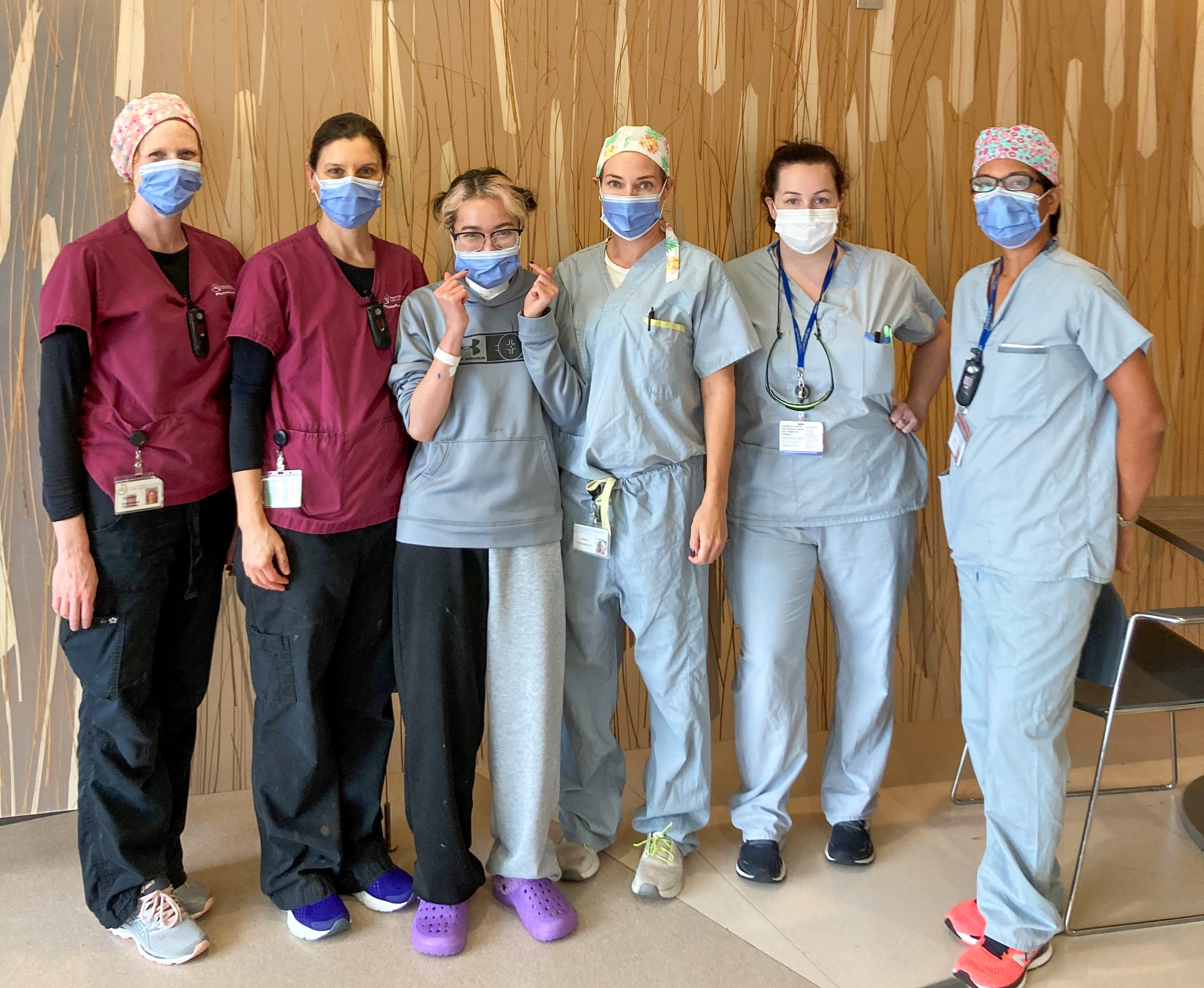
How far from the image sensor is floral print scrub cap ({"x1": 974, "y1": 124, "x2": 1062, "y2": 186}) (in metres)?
2.03

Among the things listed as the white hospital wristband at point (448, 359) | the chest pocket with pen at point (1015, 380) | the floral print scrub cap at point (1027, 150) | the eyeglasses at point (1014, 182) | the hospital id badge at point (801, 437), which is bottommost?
the hospital id badge at point (801, 437)

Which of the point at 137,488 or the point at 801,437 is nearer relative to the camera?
the point at 137,488

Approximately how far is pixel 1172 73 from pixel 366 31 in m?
2.28

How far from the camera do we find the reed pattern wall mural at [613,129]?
7.77ft

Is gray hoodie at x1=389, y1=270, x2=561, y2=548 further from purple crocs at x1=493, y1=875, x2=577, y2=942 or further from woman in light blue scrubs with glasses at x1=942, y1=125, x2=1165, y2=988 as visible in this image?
woman in light blue scrubs with glasses at x1=942, y1=125, x2=1165, y2=988

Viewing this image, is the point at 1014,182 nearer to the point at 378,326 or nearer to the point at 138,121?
the point at 378,326

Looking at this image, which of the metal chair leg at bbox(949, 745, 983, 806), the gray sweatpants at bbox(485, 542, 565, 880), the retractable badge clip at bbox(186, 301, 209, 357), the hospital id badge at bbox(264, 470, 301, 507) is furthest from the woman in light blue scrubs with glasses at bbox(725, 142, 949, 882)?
the retractable badge clip at bbox(186, 301, 209, 357)

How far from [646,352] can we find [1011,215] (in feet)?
2.52

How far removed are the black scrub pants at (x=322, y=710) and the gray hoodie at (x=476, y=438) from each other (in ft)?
0.49

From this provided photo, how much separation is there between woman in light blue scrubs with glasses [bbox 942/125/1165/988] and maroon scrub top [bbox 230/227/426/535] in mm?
1219

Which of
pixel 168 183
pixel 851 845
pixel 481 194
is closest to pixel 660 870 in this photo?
pixel 851 845

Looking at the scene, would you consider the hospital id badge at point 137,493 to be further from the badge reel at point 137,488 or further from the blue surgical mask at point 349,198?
the blue surgical mask at point 349,198

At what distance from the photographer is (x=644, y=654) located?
7.47 ft

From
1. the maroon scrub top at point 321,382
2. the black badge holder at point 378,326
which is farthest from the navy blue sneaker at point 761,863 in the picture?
the black badge holder at point 378,326
